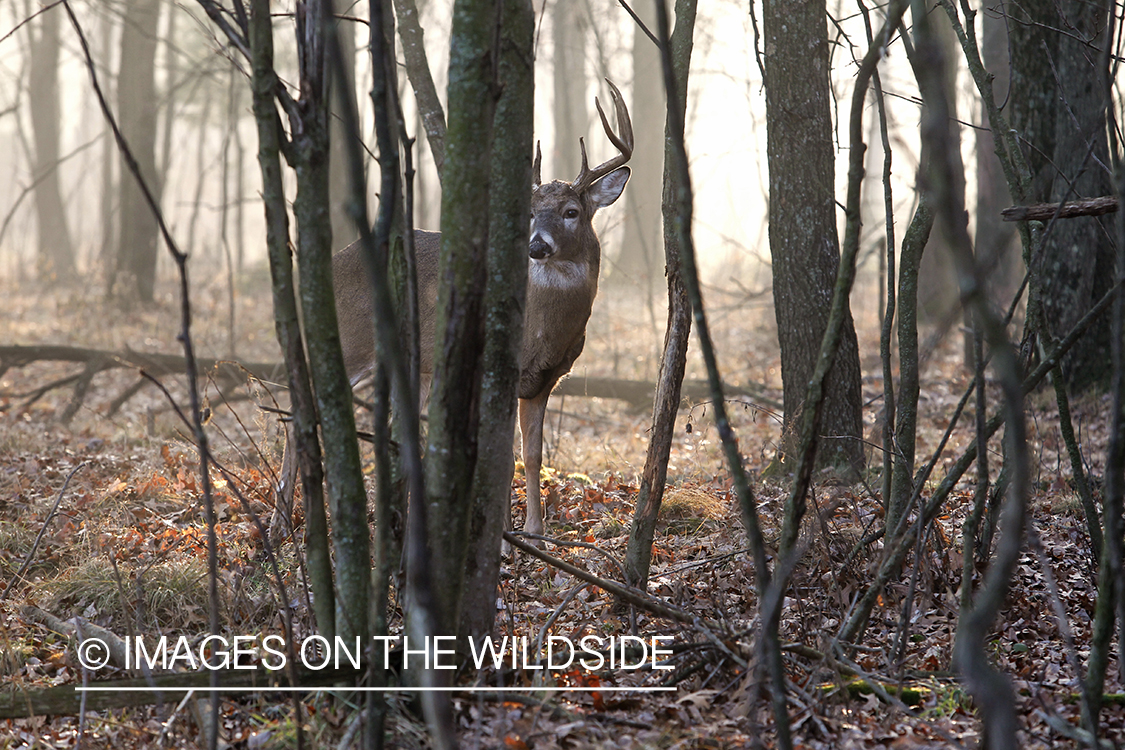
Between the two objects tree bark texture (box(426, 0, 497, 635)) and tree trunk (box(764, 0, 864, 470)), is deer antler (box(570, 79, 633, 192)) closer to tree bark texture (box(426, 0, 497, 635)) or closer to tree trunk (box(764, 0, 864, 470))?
tree trunk (box(764, 0, 864, 470))

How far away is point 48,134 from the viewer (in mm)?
21422

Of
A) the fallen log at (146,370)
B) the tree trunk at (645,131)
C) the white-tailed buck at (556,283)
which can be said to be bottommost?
the fallen log at (146,370)

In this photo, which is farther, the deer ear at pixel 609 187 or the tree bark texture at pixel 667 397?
the deer ear at pixel 609 187

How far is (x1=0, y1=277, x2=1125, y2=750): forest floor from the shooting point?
2.56 m

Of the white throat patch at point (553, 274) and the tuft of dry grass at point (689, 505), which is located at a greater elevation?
the white throat patch at point (553, 274)

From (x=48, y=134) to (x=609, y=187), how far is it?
65.9 feet

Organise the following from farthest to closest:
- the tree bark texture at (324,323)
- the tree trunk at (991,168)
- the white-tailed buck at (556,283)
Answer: the tree trunk at (991,168) < the white-tailed buck at (556,283) < the tree bark texture at (324,323)

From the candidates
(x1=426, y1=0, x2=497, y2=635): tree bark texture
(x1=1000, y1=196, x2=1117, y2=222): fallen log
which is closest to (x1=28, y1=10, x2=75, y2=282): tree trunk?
(x1=426, y1=0, x2=497, y2=635): tree bark texture

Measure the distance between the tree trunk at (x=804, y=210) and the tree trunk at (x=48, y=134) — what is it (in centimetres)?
1887

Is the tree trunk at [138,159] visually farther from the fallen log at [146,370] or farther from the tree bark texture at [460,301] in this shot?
the tree bark texture at [460,301]

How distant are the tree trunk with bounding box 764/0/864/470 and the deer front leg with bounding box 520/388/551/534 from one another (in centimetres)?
148

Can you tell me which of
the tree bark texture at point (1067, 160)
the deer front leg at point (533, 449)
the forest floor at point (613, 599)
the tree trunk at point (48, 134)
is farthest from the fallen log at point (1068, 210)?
the tree trunk at point (48, 134)

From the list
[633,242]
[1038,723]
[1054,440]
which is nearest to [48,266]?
[633,242]

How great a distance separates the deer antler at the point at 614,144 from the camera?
16.2 feet
